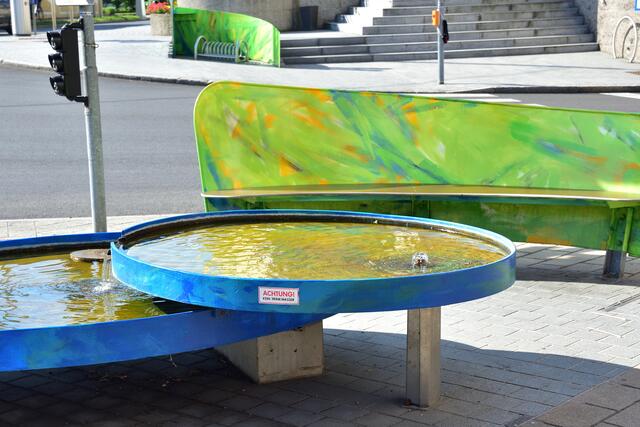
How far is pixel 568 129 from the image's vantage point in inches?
334

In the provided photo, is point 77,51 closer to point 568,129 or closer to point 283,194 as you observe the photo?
point 283,194

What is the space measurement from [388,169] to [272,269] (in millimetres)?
3418

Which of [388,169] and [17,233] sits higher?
[388,169]

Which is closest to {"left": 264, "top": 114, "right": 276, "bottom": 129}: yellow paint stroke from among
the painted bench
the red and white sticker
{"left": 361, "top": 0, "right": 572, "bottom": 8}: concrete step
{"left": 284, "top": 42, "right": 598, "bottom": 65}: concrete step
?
the painted bench

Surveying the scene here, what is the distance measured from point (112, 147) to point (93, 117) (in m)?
6.83

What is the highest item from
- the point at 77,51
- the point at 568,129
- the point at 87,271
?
the point at 77,51

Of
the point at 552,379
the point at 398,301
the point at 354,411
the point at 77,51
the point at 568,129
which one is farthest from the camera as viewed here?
the point at 568,129

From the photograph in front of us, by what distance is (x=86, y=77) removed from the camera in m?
7.96

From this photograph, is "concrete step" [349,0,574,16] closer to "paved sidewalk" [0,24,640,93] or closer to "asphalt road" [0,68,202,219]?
"paved sidewalk" [0,24,640,93]

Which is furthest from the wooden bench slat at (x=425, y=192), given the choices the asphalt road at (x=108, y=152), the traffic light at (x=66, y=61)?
the asphalt road at (x=108, y=152)

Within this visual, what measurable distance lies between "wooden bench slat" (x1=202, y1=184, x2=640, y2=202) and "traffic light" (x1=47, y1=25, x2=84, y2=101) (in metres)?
1.21

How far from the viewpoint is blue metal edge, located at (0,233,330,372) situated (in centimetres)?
493

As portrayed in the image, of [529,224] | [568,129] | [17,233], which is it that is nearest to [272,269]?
[529,224]

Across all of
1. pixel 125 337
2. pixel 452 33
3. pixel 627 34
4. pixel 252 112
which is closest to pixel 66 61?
pixel 252 112
